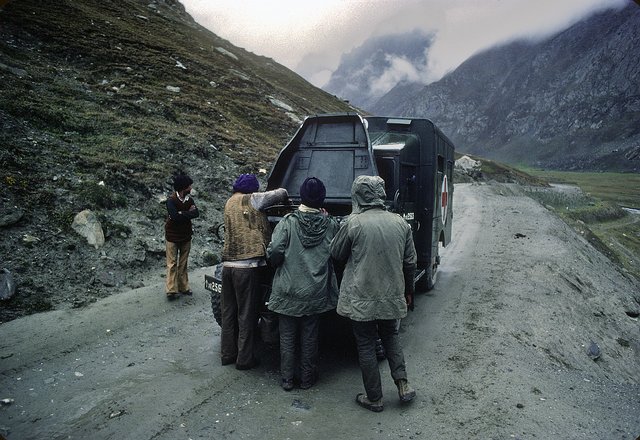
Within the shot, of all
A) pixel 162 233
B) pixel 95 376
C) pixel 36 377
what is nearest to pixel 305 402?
pixel 95 376

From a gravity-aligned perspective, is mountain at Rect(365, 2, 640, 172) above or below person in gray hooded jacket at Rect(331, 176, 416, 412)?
above

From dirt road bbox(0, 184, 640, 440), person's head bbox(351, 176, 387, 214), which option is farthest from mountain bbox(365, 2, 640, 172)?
person's head bbox(351, 176, 387, 214)

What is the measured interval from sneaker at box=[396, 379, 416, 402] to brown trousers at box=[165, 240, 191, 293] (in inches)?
179

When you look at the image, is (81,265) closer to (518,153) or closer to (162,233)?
(162,233)

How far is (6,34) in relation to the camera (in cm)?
1808

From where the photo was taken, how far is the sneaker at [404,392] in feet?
14.7

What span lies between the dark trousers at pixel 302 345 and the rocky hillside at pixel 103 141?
13.5 feet

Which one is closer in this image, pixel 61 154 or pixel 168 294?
pixel 168 294

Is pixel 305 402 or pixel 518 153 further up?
pixel 518 153

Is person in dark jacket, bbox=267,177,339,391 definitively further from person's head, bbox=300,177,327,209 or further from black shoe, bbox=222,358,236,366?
black shoe, bbox=222,358,236,366

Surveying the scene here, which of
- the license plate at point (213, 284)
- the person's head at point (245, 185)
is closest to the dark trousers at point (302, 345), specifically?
the license plate at point (213, 284)

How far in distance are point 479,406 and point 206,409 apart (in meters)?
2.91

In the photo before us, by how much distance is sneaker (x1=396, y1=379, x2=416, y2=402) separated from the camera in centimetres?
450

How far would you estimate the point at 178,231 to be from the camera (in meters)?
7.42
